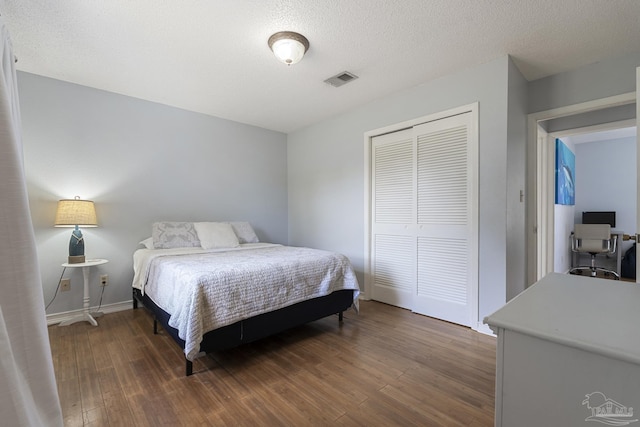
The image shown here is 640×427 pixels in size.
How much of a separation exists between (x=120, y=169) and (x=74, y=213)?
72 cm

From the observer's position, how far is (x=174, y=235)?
315 cm

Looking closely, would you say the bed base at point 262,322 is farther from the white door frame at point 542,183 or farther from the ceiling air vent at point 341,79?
the ceiling air vent at point 341,79

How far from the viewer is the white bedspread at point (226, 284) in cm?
177

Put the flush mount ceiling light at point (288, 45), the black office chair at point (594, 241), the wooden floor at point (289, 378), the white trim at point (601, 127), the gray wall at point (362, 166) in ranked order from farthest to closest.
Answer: the black office chair at point (594, 241)
the white trim at point (601, 127)
the gray wall at point (362, 166)
the flush mount ceiling light at point (288, 45)
the wooden floor at point (289, 378)

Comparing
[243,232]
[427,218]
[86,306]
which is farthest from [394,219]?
[86,306]

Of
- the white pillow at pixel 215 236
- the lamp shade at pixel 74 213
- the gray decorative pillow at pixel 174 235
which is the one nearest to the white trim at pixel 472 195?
the white pillow at pixel 215 236

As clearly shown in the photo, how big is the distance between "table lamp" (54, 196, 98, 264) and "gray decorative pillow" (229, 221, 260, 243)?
148 cm

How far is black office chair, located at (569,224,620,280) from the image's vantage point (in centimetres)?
425

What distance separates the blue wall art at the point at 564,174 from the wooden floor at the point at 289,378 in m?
2.84

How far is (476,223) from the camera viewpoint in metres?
2.52

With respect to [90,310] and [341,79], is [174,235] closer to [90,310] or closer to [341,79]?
[90,310]

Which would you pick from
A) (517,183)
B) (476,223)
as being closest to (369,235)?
(476,223)

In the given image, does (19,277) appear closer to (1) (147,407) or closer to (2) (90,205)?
(1) (147,407)

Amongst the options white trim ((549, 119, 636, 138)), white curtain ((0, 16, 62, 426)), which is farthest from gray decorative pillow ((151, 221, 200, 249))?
white trim ((549, 119, 636, 138))
